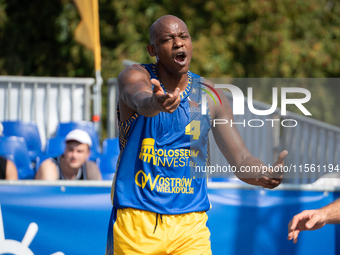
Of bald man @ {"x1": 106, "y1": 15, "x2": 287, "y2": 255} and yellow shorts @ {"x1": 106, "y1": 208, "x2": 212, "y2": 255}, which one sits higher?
bald man @ {"x1": 106, "y1": 15, "x2": 287, "y2": 255}

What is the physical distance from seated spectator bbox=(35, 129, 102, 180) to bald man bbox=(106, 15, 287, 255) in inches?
85.3

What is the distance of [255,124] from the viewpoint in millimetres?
2594

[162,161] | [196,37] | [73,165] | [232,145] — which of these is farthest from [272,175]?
[196,37]

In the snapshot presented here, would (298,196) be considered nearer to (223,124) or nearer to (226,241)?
(226,241)

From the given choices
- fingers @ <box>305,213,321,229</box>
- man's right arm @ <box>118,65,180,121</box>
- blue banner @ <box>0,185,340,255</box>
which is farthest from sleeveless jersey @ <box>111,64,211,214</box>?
blue banner @ <box>0,185,340,255</box>

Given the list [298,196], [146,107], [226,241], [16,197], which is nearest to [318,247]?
[298,196]

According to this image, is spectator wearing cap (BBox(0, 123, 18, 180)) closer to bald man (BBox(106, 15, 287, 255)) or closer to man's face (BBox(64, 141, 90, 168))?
man's face (BBox(64, 141, 90, 168))

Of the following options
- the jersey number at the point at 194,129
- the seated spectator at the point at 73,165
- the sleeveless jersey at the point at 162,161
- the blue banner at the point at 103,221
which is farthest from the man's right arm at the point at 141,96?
the seated spectator at the point at 73,165

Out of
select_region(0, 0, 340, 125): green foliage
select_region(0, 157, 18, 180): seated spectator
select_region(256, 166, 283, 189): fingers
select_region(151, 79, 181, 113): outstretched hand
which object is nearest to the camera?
select_region(151, 79, 181, 113): outstretched hand

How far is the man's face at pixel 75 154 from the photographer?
4.30 metres

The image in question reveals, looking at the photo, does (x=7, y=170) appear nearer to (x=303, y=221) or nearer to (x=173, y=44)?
(x=173, y=44)

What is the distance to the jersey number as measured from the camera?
2066mm

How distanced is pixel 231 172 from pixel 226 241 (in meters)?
0.88

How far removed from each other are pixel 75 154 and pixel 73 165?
0.13 meters
